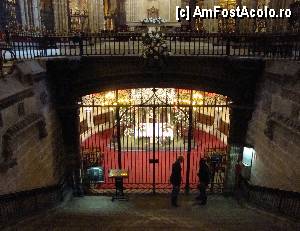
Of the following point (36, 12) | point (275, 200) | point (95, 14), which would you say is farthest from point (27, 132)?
point (95, 14)

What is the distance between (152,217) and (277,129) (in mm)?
4066

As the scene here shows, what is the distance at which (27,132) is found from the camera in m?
8.03

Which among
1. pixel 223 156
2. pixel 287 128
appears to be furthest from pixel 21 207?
pixel 223 156

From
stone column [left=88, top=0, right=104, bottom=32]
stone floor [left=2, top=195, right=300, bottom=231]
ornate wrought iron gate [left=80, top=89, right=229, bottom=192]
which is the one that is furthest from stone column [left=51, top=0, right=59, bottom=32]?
stone floor [left=2, top=195, right=300, bottom=231]

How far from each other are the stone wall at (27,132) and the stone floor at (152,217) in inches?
41.3

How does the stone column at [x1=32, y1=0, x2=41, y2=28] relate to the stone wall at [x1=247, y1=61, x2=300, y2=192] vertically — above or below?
above

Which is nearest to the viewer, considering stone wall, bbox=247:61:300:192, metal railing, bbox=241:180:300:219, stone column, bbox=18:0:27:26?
metal railing, bbox=241:180:300:219

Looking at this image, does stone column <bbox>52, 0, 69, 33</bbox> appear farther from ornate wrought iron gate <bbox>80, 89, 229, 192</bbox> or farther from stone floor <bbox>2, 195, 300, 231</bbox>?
stone floor <bbox>2, 195, 300, 231</bbox>

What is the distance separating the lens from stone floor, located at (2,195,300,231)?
6.75m

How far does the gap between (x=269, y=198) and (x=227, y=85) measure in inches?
156

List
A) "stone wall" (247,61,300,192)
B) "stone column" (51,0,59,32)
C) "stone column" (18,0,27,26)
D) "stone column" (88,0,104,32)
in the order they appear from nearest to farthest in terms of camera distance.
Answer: "stone wall" (247,61,300,192) → "stone column" (18,0,27,26) → "stone column" (51,0,59,32) → "stone column" (88,0,104,32)

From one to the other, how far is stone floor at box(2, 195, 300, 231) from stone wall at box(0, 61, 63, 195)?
1.05 meters

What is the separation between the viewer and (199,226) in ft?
22.8

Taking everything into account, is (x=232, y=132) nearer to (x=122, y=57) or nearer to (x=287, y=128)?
(x=287, y=128)
